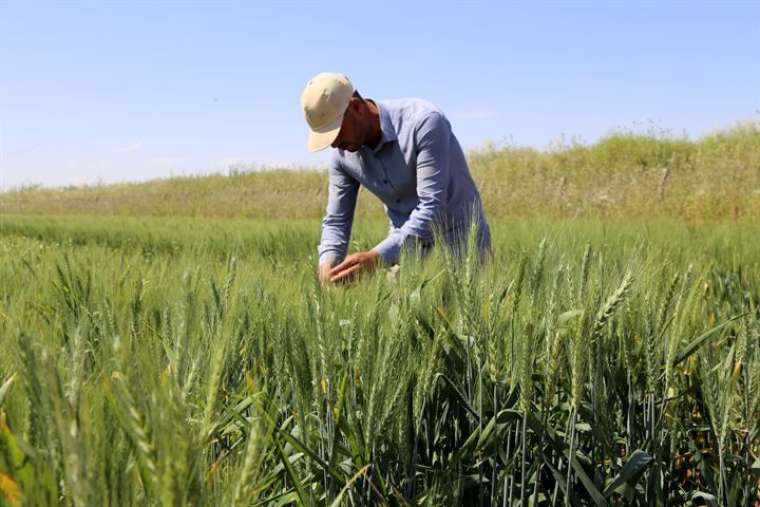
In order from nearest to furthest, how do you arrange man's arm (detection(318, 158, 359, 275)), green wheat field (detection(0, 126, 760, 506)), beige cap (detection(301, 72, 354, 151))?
green wheat field (detection(0, 126, 760, 506))
beige cap (detection(301, 72, 354, 151))
man's arm (detection(318, 158, 359, 275))

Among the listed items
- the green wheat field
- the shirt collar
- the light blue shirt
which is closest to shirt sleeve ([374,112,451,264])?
the light blue shirt

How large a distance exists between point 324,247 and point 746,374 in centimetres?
183

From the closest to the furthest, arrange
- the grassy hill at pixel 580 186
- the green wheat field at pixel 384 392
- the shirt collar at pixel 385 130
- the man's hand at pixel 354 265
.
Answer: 1. the green wheat field at pixel 384 392
2. the man's hand at pixel 354 265
3. the shirt collar at pixel 385 130
4. the grassy hill at pixel 580 186

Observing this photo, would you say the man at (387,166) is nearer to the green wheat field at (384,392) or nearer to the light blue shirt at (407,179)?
the light blue shirt at (407,179)

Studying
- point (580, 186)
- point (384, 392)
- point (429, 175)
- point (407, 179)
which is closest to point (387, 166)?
point (407, 179)

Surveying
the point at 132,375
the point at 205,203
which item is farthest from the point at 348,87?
the point at 205,203

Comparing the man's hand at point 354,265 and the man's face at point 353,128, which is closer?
the man's hand at point 354,265

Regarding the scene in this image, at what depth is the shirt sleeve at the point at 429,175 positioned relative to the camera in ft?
7.98

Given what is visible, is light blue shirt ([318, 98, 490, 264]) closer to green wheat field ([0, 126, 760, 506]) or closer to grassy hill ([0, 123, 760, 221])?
green wheat field ([0, 126, 760, 506])

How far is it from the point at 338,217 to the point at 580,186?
8.82m

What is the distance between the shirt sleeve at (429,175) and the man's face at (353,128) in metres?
0.21

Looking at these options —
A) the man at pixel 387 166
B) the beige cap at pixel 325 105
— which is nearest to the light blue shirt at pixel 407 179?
the man at pixel 387 166

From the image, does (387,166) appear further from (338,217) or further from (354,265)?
(354,265)

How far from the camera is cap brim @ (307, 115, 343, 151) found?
2340 millimetres
